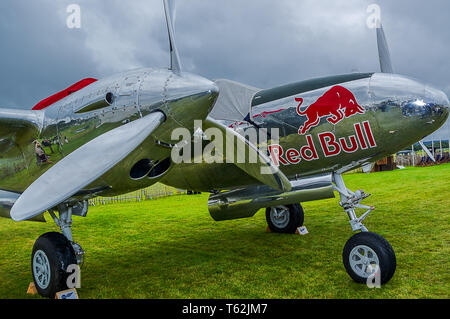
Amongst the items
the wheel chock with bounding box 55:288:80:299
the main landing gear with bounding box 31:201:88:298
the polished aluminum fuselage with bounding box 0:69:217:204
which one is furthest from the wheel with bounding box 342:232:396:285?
the main landing gear with bounding box 31:201:88:298

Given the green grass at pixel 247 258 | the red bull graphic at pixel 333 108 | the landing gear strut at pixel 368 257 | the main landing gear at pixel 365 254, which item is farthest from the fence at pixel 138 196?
the landing gear strut at pixel 368 257

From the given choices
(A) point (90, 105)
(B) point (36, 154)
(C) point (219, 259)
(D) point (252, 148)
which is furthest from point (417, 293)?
(B) point (36, 154)

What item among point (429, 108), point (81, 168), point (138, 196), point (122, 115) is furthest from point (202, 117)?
point (138, 196)

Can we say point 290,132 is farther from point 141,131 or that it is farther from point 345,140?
point 141,131

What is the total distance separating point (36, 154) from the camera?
4402 millimetres

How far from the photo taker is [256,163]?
4043 millimetres

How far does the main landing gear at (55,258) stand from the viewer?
4070 millimetres

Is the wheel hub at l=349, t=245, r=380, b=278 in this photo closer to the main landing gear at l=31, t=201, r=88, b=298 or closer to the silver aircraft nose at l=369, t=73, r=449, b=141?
the silver aircraft nose at l=369, t=73, r=449, b=141

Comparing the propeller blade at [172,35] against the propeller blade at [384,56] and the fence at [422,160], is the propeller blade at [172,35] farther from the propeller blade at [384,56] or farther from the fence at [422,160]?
the fence at [422,160]

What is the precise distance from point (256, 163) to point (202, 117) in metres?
0.92

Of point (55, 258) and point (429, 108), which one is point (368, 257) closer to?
point (429, 108)

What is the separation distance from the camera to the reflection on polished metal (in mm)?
4715

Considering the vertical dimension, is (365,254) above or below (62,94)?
below

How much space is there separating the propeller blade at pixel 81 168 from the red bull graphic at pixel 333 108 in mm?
2144
